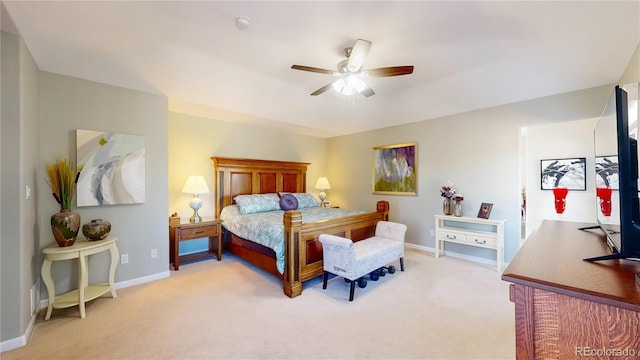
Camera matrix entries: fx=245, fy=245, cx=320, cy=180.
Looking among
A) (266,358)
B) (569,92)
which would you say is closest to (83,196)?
(266,358)

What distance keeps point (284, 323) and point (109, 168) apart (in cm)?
265

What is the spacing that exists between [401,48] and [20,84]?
11.0 ft

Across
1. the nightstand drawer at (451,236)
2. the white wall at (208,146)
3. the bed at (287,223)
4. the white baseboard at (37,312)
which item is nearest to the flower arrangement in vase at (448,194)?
the nightstand drawer at (451,236)

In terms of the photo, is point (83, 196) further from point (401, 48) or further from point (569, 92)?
point (569, 92)

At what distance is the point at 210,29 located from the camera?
227 cm

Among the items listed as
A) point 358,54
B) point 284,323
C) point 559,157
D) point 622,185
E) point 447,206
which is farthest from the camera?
point 559,157

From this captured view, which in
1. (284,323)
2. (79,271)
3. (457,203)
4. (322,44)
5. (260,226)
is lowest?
(284,323)

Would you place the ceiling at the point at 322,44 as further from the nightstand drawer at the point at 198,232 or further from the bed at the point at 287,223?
the nightstand drawer at the point at 198,232

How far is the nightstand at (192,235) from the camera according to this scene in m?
3.54

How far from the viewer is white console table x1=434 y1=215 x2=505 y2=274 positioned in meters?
3.46

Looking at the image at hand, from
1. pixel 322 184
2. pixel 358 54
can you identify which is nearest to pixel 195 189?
pixel 322 184

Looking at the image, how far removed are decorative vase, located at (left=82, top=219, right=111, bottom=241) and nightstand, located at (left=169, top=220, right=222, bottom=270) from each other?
90 centimetres

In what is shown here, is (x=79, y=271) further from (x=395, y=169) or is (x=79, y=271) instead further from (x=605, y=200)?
(x=395, y=169)

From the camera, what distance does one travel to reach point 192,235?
3658 millimetres
